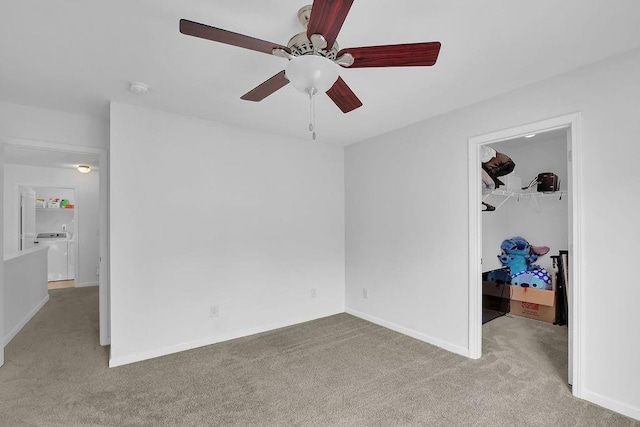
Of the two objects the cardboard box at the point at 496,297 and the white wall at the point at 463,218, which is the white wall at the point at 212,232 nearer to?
the white wall at the point at 463,218

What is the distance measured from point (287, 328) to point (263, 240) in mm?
1087

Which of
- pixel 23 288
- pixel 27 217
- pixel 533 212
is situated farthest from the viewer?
pixel 27 217

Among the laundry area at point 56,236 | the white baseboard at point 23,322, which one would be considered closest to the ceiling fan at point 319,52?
the white baseboard at point 23,322

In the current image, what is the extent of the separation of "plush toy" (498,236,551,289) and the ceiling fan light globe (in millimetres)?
3889

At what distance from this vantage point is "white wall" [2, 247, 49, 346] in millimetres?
3570

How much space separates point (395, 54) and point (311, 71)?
1.34 feet

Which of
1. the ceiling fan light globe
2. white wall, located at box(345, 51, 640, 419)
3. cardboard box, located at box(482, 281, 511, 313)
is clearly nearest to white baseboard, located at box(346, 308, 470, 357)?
white wall, located at box(345, 51, 640, 419)

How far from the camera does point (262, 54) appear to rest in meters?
2.11

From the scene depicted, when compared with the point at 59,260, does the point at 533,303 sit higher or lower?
lower

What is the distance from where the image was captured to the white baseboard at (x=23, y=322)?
3429 mm

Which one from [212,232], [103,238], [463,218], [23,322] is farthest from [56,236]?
[463,218]

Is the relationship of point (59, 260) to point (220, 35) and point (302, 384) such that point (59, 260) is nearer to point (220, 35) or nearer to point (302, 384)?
point (302, 384)

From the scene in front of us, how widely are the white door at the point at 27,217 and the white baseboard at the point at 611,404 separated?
844cm

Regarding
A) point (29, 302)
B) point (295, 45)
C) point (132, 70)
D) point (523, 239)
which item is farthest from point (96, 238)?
point (523, 239)
